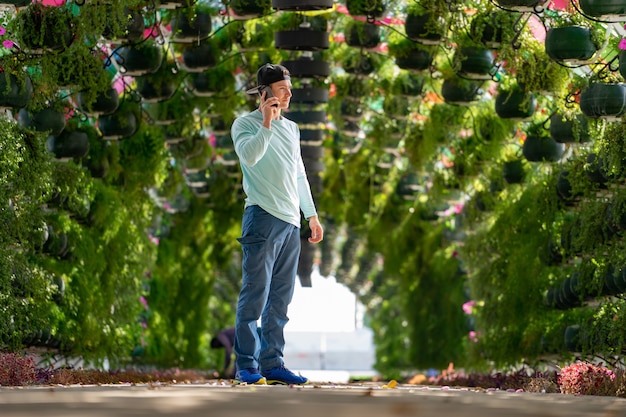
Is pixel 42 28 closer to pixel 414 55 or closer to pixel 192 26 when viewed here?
pixel 192 26

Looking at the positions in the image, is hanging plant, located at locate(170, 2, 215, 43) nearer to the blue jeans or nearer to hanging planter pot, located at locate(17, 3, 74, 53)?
hanging planter pot, located at locate(17, 3, 74, 53)

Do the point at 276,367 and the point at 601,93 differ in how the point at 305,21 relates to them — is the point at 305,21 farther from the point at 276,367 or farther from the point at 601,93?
the point at 276,367

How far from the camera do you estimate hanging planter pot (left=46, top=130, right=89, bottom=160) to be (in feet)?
33.6

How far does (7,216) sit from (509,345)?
510cm

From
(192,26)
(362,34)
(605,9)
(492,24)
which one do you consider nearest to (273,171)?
(605,9)

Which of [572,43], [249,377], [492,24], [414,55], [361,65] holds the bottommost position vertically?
[249,377]

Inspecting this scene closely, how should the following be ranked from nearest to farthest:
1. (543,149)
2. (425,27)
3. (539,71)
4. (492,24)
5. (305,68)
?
(492,24) → (539,71) → (425,27) → (543,149) → (305,68)

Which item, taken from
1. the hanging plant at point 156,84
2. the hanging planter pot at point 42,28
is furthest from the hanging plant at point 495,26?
the hanging plant at point 156,84

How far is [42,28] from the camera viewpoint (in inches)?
323

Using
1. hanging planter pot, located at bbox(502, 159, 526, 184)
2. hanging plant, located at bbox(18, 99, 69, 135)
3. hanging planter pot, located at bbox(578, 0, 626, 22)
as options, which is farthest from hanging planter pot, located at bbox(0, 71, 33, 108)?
hanging planter pot, located at bbox(502, 159, 526, 184)

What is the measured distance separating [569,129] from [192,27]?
286 centimetres

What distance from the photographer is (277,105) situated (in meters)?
5.92

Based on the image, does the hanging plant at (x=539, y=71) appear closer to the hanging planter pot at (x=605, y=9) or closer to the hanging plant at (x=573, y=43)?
the hanging plant at (x=573, y=43)

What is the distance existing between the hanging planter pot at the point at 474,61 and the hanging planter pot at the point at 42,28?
309 centimetres
